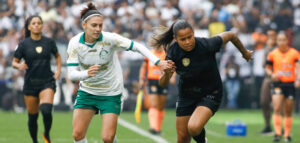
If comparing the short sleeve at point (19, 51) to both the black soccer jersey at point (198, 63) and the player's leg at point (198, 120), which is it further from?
the player's leg at point (198, 120)

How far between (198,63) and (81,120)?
1836 millimetres

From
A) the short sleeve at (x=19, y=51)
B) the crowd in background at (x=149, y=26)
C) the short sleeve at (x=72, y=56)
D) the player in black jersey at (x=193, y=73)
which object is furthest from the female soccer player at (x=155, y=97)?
the crowd in background at (x=149, y=26)

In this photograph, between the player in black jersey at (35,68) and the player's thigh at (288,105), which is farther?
the player's thigh at (288,105)

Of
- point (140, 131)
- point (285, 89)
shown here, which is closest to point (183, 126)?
point (285, 89)

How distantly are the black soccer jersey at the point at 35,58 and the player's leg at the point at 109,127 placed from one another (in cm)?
300

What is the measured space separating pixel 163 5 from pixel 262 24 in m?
4.15

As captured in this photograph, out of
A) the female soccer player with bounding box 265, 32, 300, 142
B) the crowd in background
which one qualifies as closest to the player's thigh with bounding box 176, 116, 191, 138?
the female soccer player with bounding box 265, 32, 300, 142

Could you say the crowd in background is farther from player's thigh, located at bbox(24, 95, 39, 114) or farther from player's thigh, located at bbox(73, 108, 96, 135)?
player's thigh, located at bbox(73, 108, 96, 135)

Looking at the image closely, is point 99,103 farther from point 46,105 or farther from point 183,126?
point 46,105

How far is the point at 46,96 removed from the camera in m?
10.8

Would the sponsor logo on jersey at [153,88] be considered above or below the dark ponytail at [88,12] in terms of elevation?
below

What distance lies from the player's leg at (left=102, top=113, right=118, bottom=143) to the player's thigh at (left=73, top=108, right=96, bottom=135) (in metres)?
0.25

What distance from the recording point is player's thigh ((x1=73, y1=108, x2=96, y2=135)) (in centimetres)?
828

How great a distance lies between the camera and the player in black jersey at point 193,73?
26.7 feet
